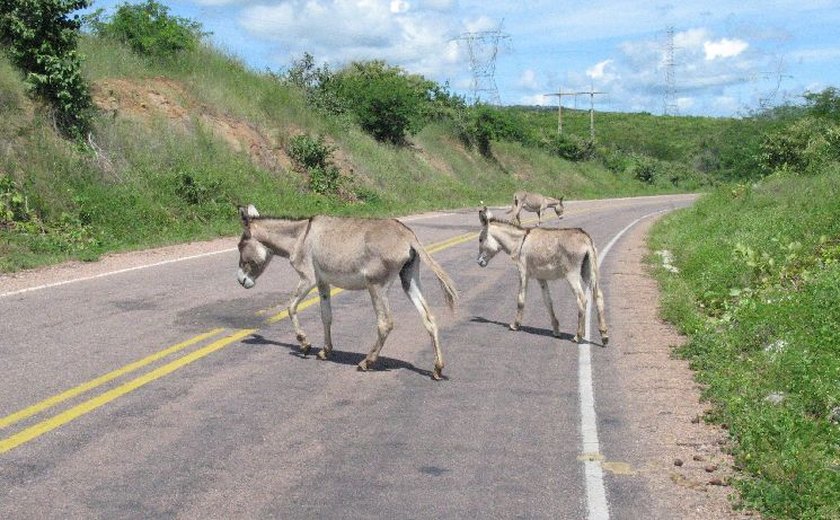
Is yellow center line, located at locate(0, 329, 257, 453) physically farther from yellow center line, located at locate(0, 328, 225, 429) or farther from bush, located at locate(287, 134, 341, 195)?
bush, located at locate(287, 134, 341, 195)

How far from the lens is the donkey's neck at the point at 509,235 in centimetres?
1222

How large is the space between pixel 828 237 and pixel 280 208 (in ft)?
53.7

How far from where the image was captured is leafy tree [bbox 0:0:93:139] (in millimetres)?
21781

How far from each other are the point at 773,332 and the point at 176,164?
60.6 feet

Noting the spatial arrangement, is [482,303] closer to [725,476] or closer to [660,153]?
[725,476]

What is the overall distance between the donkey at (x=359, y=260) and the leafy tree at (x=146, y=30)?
2337cm

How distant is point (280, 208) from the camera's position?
26891 millimetres

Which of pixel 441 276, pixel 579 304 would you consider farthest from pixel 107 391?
pixel 579 304

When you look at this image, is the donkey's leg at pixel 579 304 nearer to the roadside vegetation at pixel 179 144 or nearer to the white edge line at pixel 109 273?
the white edge line at pixel 109 273

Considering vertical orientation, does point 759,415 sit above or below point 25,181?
below

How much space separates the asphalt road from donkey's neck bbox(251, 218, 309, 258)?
1111mm

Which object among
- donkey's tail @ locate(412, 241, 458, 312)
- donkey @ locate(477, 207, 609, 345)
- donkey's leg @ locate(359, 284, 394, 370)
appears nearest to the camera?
donkey's leg @ locate(359, 284, 394, 370)

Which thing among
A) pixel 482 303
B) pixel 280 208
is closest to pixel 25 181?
pixel 280 208

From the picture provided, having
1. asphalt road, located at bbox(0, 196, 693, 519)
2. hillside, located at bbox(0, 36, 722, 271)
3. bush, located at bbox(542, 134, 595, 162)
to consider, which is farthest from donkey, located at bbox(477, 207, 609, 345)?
bush, located at bbox(542, 134, 595, 162)
